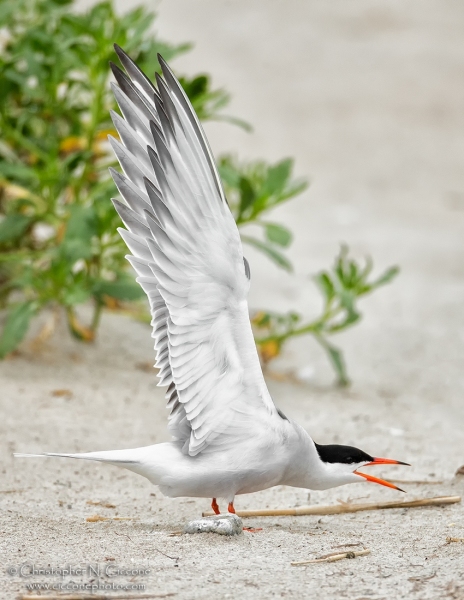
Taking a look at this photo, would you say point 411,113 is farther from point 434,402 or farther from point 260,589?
point 260,589

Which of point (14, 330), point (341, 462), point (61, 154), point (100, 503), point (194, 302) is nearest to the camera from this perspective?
point (194, 302)

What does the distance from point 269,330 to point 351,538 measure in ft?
9.27

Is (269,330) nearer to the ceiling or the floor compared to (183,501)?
nearer to the ceiling

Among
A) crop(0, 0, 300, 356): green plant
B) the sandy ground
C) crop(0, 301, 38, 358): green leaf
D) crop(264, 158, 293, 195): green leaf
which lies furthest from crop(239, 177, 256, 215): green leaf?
crop(0, 301, 38, 358): green leaf

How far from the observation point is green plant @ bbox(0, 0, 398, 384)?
183 inches

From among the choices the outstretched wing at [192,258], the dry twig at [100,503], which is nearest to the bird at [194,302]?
the outstretched wing at [192,258]

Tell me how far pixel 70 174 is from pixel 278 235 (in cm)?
110

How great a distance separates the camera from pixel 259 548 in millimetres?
2703

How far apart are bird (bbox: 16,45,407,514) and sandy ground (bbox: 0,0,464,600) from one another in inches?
8.5

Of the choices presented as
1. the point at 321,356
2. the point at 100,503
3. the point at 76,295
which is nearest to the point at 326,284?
the point at 321,356

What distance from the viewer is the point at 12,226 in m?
4.81

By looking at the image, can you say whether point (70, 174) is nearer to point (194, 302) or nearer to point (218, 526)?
point (194, 302)

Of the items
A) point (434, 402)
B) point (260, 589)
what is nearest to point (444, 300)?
point (434, 402)

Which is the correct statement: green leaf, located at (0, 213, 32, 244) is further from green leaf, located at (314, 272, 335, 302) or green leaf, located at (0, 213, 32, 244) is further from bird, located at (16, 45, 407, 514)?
bird, located at (16, 45, 407, 514)
